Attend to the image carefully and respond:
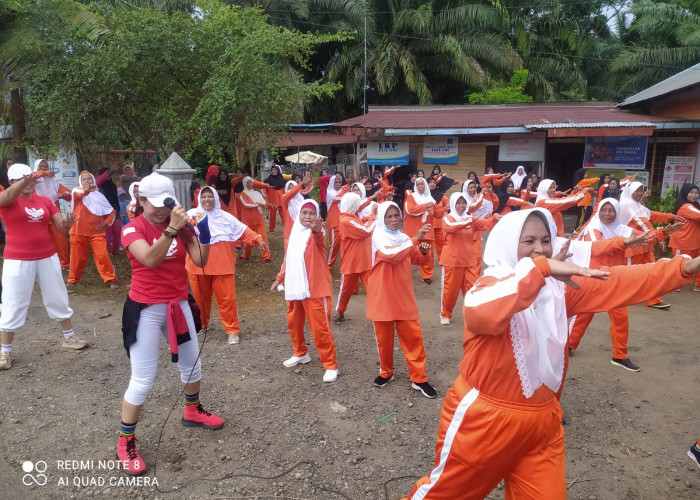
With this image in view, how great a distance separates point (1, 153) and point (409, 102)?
55.8ft

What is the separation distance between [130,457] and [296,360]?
203 centimetres

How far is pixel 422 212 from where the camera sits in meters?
8.53

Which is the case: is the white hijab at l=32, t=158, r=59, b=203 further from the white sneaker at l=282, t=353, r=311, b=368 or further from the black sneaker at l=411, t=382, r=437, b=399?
the black sneaker at l=411, t=382, r=437, b=399

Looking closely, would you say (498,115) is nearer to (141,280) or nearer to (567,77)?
(567,77)

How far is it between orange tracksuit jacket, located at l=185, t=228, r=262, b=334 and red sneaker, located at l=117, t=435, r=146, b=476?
215cm

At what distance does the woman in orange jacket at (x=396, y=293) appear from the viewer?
4496 millimetres

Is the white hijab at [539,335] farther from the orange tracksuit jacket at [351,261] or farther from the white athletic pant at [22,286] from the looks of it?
the white athletic pant at [22,286]

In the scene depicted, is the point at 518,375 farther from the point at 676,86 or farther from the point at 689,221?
the point at 676,86

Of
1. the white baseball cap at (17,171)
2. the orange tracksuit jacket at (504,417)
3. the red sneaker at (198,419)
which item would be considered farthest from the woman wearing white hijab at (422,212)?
the orange tracksuit jacket at (504,417)

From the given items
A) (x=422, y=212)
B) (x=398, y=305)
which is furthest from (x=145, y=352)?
(x=422, y=212)

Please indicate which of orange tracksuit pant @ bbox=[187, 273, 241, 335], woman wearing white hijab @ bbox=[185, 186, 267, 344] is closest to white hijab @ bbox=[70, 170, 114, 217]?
woman wearing white hijab @ bbox=[185, 186, 267, 344]

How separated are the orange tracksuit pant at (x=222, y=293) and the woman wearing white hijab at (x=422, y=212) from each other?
3428 mm

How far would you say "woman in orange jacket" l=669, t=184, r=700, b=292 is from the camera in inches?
300

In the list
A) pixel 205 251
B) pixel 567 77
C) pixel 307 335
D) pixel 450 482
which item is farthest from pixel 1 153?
pixel 567 77
